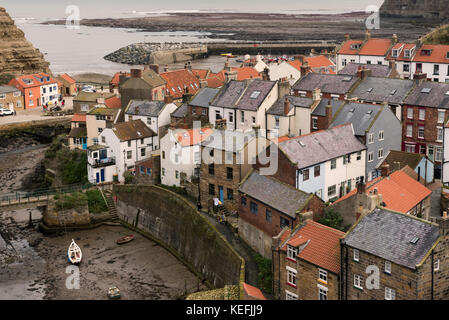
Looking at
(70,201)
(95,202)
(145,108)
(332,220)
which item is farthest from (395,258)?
(145,108)

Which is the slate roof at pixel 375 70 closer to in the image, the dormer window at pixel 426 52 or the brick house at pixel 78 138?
the dormer window at pixel 426 52

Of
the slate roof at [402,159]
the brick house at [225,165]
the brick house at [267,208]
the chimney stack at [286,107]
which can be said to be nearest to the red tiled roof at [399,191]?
the brick house at [267,208]

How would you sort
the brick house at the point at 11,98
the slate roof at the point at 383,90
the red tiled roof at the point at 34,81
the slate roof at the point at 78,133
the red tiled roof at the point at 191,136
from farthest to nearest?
the red tiled roof at the point at 34,81, the brick house at the point at 11,98, the slate roof at the point at 78,133, the slate roof at the point at 383,90, the red tiled roof at the point at 191,136

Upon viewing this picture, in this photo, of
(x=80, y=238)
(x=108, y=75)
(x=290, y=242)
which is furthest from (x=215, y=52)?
(x=290, y=242)

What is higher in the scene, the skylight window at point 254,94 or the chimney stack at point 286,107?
the skylight window at point 254,94

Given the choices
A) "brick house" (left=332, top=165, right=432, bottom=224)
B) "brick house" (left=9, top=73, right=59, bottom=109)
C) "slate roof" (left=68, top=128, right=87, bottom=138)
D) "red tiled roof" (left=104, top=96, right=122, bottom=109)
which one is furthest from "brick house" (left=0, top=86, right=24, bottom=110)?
"brick house" (left=332, top=165, right=432, bottom=224)

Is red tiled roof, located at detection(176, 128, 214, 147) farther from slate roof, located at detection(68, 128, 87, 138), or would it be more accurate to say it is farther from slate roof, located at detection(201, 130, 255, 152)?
slate roof, located at detection(68, 128, 87, 138)

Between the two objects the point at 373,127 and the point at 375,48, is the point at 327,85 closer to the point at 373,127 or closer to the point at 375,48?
the point at 373,127
